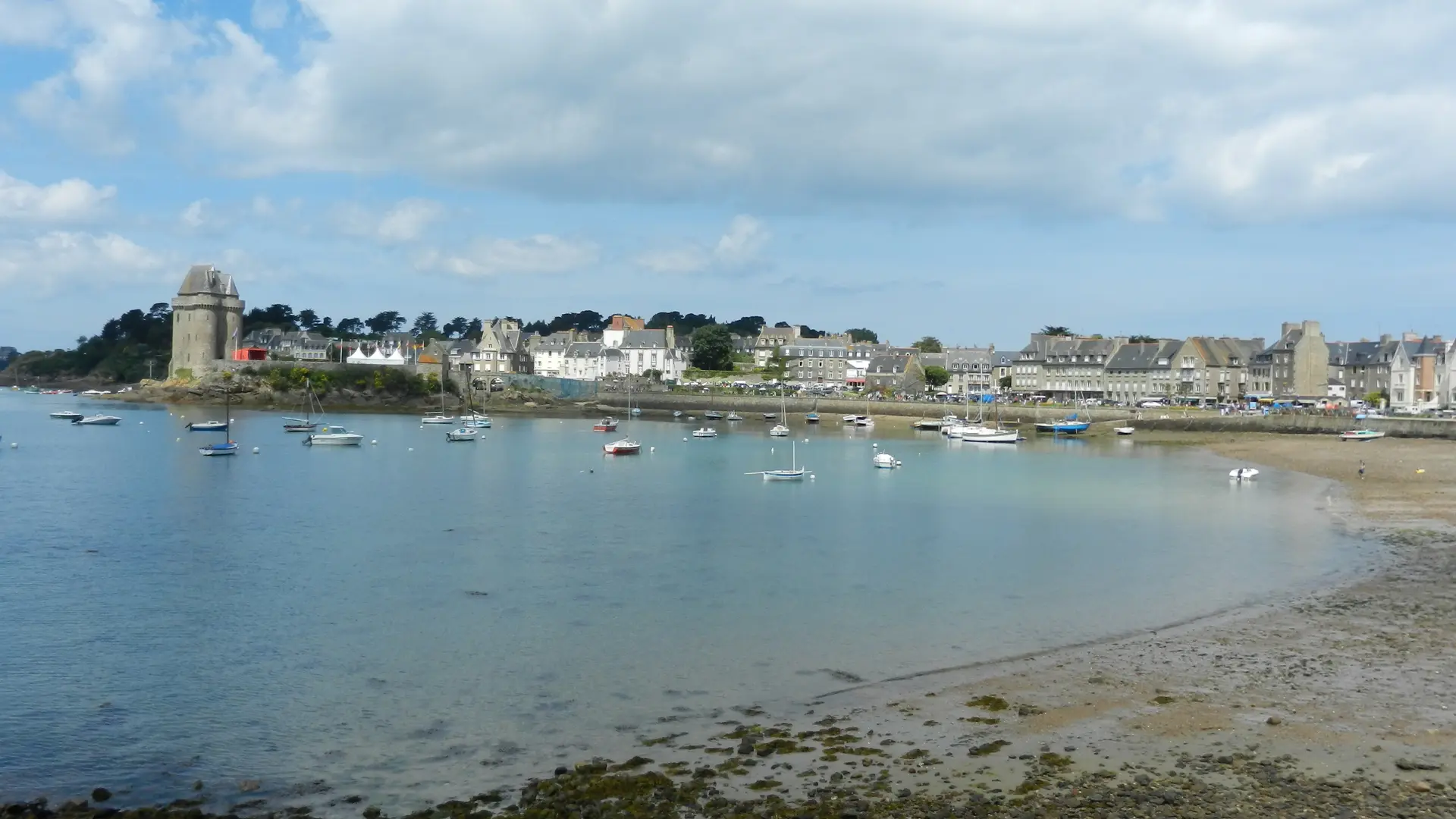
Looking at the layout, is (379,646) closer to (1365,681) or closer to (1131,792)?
(1131,792)

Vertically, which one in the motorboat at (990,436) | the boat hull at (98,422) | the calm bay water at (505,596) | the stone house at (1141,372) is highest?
the stone house at (1141,372)

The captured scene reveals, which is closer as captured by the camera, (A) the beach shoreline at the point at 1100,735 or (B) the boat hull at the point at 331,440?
(A) the beach shoreline at the point at 1100,735

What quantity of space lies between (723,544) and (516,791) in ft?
47.8

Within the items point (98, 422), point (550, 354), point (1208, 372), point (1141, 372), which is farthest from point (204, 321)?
point (1208, 372)

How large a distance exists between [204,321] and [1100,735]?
9313 cm

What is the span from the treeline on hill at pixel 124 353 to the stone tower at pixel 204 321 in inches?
763

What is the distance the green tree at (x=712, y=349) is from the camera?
11388cm

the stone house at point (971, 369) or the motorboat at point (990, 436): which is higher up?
the stone house at point (971, 369)

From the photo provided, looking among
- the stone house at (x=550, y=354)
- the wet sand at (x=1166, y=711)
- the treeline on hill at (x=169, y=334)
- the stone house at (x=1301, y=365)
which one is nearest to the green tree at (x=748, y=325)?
the treeline on hill at (x=169, y=334)

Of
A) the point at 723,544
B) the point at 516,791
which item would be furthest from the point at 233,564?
the point at 516,791

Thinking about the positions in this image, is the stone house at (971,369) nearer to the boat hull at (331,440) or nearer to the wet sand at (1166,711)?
the boat hull at (331,440)

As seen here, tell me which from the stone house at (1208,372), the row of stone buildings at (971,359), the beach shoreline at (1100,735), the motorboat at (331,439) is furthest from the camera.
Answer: the stone house at (1208,372)

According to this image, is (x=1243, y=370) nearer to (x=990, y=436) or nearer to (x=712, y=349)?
(x=990, y=436)

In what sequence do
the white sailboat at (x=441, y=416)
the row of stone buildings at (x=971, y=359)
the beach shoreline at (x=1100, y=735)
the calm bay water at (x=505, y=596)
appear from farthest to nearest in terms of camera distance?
the row of stone buildings at (x=971, y=359), the white sailboat at (x=441, y=416), the calm bay water at (x=505, y=596), the beach shoreline at (x=1100, y=735)
